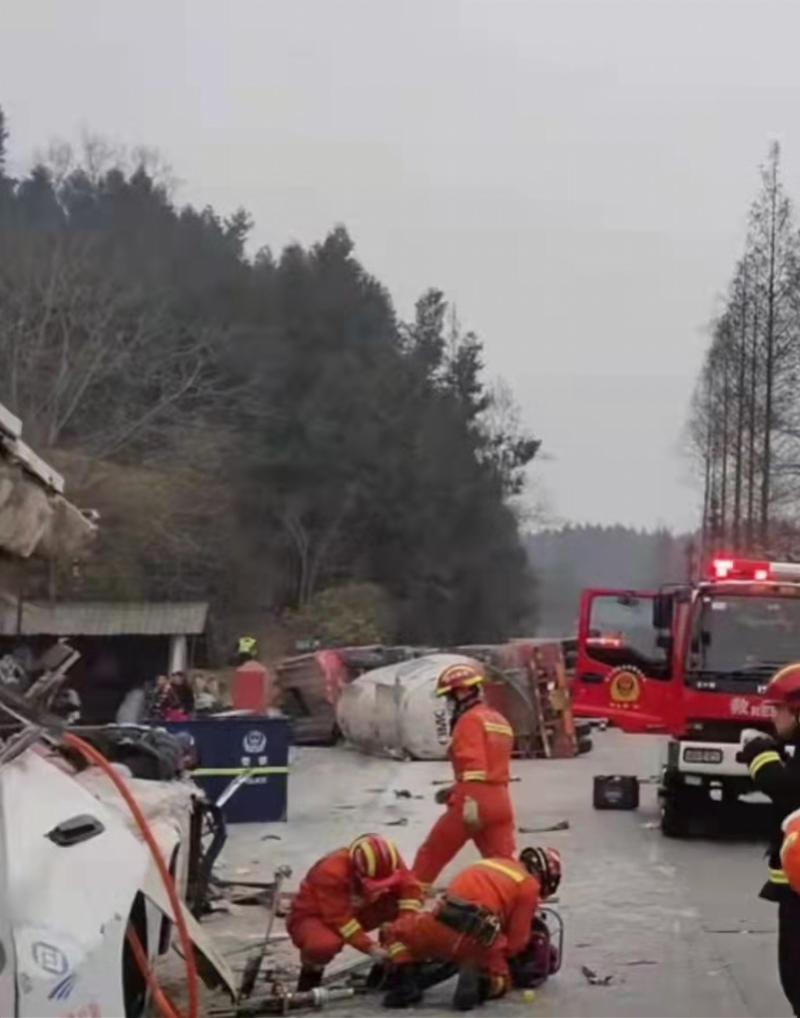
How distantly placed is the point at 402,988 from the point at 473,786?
1.25 meters

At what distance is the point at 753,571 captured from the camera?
14453 millimetres

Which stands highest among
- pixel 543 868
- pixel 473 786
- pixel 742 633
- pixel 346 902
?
pixel 742 633

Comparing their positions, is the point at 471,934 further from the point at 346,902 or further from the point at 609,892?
the point at 609,892

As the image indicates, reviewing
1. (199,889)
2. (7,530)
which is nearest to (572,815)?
(199,889)

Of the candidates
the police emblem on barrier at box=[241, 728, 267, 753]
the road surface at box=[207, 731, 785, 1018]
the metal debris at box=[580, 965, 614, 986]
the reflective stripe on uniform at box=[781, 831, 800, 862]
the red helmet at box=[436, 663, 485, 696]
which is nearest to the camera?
the reflective stripe on uniform at box=[781, 831, 800, 862]

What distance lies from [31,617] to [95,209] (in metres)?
22.3

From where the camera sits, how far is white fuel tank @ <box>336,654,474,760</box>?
22109 mm

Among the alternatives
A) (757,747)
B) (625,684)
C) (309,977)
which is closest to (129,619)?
(625,684)

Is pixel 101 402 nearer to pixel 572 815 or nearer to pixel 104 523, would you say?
pixel 104 523

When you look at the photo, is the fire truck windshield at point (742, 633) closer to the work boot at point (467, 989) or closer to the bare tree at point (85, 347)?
the work boot at point (467, 989)

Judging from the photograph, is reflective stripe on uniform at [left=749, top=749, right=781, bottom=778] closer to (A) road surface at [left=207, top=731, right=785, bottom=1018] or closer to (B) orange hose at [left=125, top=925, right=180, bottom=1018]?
(A) road surface at [left=207, top=731, right=785, bottom=1018]

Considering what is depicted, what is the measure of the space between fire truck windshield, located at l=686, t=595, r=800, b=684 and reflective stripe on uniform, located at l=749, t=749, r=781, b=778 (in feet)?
25.0

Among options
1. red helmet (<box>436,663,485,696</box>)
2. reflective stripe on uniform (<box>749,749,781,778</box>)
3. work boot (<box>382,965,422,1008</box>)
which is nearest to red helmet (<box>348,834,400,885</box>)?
work boot (<box>382,965,422,1008</box>)

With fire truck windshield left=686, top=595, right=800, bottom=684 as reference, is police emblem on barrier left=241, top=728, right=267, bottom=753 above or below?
below
